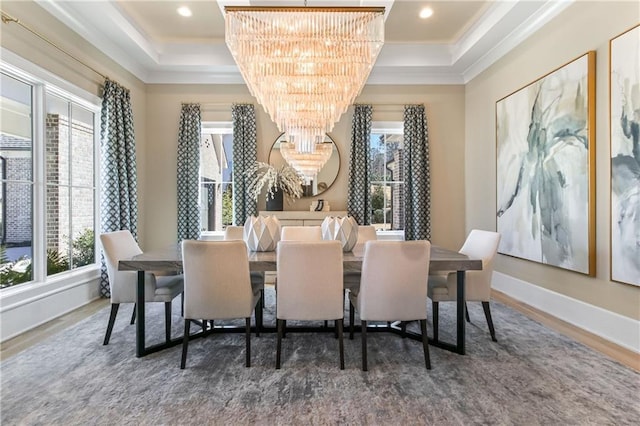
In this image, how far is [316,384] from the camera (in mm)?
2064

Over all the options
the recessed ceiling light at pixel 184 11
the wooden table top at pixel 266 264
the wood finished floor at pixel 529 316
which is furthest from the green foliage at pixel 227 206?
the wooden table top at pixel 266 264

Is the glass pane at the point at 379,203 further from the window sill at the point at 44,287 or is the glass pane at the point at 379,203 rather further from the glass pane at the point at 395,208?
the window sill at the point at 44,287

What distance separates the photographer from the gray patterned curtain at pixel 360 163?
5070mm

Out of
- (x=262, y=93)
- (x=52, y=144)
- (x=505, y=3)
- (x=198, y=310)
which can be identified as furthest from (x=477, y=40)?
(x=52, y=144)

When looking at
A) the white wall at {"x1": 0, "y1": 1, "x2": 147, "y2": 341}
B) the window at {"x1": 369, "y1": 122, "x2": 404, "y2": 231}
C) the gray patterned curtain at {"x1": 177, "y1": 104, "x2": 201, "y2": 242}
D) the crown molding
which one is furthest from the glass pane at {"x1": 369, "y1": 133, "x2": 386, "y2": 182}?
the white wall at {"x1": 0, "y1": 1, "x2": 147, "y2": 341}

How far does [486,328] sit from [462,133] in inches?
130

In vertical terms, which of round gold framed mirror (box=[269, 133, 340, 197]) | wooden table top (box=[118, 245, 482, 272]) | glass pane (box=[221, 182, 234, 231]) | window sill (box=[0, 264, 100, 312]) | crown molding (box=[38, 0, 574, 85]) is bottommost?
window sill (box=[0, 264, 100, 312])

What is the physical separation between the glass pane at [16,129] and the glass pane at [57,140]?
19 cm

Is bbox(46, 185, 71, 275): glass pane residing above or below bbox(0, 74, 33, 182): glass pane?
below

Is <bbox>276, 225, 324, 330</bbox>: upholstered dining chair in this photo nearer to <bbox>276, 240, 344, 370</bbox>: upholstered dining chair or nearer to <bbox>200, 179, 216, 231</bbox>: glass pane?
<bbox>276, 240, 344, 370</bbox>: upholstered dining chair

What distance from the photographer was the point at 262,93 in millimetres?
2848

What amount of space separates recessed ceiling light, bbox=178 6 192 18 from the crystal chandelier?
178 cm

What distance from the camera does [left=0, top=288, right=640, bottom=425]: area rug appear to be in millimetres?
1751

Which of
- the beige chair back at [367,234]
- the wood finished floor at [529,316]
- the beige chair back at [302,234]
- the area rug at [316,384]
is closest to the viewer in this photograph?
the area rug at [316,384]
